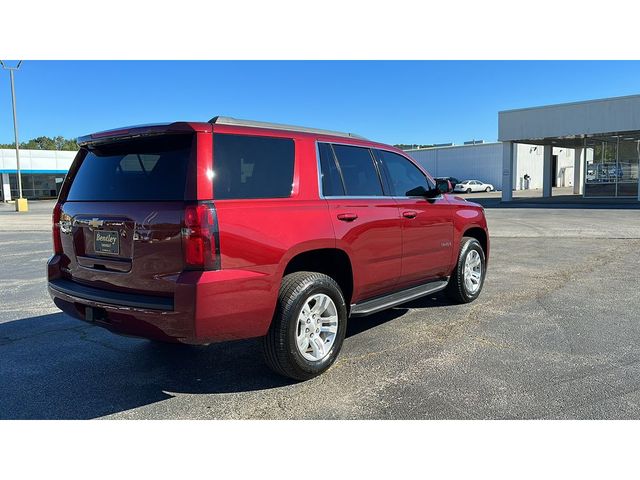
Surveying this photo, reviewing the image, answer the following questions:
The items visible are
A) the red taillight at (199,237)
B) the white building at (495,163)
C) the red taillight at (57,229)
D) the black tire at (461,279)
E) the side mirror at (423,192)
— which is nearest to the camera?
the red taillight at (199,237)

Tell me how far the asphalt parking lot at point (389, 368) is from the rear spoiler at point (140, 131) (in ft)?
6.29

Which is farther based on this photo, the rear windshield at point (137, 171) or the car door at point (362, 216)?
the car door at point (362, 216)

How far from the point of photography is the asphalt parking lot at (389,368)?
345 cm

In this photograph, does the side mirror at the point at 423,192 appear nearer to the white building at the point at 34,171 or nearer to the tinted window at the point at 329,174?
the tinted window at the point at 329,174

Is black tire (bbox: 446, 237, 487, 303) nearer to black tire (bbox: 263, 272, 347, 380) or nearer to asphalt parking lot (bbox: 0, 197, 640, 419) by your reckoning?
asphalt parking lot (bbox: 0, 197, 640, 419)

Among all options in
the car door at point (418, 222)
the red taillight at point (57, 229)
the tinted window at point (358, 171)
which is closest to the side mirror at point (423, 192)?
the car door at point (418, 222)

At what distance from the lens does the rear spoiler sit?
3.42 metres

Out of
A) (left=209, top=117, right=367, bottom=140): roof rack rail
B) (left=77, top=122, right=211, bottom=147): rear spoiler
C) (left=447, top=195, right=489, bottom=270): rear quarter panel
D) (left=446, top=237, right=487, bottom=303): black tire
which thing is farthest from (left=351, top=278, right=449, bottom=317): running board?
(left=77, top=122, right=211, bottom=147): rear spoiler

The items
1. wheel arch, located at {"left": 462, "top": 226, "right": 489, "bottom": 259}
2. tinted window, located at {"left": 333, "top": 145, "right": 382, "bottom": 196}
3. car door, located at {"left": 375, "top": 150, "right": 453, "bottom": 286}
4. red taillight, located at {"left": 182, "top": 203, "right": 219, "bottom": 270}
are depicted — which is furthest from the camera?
wheel arch, located at {"left": 462, "top": 226, "right": 489, "bottom": 259}

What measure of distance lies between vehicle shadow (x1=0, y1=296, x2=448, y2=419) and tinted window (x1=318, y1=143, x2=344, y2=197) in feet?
4.95
